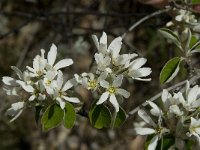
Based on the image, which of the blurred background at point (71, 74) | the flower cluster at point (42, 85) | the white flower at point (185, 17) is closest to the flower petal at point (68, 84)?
the flower cluster at point (42, 85)

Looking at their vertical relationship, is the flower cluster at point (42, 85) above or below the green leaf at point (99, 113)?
above

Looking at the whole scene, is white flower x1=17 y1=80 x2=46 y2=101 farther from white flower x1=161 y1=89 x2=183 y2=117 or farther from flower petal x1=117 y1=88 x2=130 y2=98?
white flower x1=161 y1=89 x2=183 y2=117

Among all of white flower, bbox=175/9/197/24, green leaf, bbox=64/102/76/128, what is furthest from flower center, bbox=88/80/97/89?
white flower, bbox=175/9/197/24

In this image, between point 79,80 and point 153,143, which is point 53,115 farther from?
point 153,143

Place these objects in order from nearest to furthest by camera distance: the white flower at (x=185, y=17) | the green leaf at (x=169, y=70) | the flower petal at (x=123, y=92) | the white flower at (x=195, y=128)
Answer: the white flower at (x=195, y=128) → the flower petal at (x=123, y=92) → the green leaf at (x=169, y=70) → the white flower at (x=185, y=17)

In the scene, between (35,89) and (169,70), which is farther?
(169,70)

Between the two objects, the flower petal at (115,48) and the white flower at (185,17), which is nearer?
the flower petal at (115,48)

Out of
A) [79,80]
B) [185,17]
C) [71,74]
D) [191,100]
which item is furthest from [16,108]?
[71,74]

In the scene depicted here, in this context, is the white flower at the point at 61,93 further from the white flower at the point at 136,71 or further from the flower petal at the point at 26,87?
the white flower at the point at 136,71
